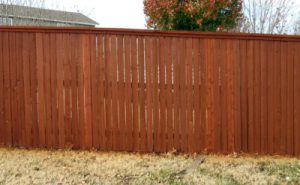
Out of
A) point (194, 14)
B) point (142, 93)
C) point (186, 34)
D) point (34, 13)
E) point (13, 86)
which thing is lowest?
point (142, 93)

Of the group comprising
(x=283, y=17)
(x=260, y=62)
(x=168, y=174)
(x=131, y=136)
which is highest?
(x=283, y=17)

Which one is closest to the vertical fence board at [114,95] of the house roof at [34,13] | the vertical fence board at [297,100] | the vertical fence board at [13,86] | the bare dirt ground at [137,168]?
the bare dirt ground at [137,168]

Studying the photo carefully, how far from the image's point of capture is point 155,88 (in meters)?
5.39

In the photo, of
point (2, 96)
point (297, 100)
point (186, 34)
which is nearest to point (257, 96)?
point (297, 100)

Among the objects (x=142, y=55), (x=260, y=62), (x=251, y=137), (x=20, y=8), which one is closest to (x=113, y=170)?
(x=142, y=55)

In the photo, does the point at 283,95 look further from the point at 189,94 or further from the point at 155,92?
the point at 155,92

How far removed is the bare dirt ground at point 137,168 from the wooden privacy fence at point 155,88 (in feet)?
0.83

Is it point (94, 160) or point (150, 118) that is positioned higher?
point (150, 118)

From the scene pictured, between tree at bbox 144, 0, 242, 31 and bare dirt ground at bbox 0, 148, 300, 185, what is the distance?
420 cm

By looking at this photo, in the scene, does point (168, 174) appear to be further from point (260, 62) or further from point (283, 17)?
point (283, 17)

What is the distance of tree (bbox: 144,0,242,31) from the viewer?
27.6 feet

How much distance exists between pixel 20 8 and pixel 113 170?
641 centimetres

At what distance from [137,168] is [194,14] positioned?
4813 mm

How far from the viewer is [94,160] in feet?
16.8
